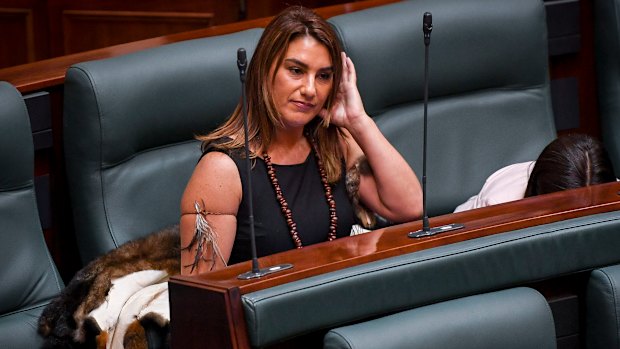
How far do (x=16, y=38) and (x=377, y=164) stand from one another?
1.75m

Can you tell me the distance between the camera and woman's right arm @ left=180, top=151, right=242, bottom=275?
1869 mm

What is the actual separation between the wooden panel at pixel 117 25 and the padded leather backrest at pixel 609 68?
1246 mm

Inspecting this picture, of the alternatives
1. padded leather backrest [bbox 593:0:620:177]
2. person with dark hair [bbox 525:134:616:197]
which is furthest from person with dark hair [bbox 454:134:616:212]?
padded leather backrest [bbox 593:0:620:177]

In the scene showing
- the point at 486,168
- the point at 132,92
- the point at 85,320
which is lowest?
the point at 85,320

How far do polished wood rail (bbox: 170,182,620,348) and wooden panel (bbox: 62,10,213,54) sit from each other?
6.64 ft

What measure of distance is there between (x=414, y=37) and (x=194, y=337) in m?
1.25

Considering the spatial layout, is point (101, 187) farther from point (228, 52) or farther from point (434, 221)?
point (434, 221)

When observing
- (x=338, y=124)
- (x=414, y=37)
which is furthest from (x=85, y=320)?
(x=414, y=37)

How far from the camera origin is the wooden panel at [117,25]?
353cm

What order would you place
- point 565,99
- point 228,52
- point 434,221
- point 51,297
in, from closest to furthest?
1. point 434,221
2. point 51,297
3. point 228,52
4. point 565,99

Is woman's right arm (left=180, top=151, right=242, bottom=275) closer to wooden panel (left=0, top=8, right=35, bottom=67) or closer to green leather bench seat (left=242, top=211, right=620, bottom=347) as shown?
green leather bench seat (left=242, top=211, right=620, bottom=347)

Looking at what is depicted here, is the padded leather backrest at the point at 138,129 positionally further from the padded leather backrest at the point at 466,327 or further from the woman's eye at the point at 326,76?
the padded leather backrest at the point at 466,327

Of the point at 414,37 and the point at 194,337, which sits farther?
the point at 414,37

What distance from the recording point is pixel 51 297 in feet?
7.30
